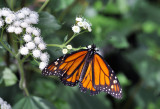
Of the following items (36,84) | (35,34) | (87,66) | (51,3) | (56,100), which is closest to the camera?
(35,34)

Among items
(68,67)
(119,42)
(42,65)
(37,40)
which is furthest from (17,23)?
(119,42)

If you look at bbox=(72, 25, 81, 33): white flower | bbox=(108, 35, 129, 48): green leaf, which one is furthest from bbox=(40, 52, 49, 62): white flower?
bbox=(108, 35, 129, 48): green leaf

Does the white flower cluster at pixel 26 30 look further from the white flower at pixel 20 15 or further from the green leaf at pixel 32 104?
the green leaf at pixel 32 104

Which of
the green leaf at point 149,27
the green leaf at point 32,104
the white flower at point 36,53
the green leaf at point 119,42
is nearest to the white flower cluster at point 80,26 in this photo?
the white flower at point 36,53

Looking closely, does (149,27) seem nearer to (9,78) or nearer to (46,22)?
(46,22)

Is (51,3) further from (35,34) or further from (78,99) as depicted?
(78,99)

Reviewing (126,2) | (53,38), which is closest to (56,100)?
(53,38)
